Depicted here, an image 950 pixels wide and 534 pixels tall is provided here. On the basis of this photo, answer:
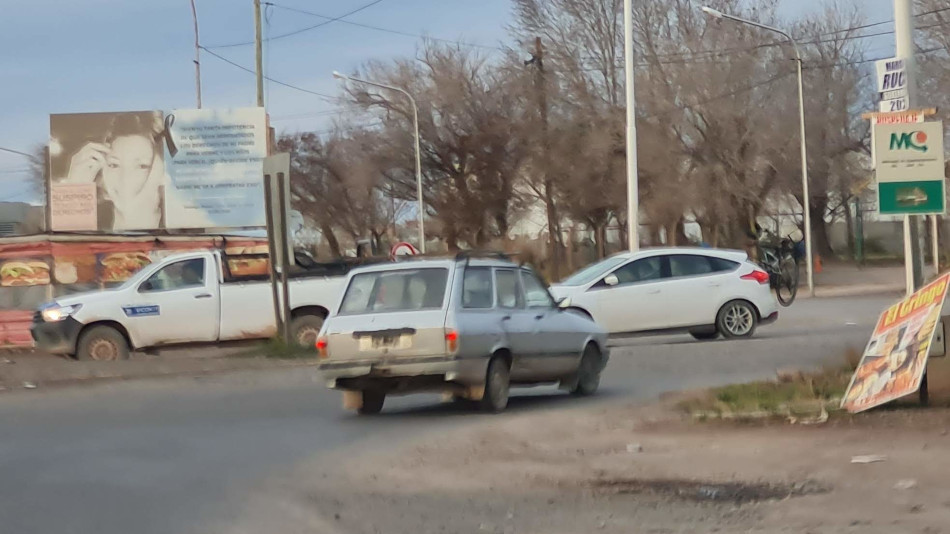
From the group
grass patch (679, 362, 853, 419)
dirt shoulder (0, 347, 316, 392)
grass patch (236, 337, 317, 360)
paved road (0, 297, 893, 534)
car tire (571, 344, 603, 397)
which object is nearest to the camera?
paved road (0, 297, 893, 534)

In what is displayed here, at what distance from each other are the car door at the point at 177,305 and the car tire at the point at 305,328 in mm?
1326

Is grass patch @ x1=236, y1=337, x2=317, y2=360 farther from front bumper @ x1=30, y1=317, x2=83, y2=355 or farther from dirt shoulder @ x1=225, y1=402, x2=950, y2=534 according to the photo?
dirt shoulder @ x1=225, y1=402, x2=950, y2=534

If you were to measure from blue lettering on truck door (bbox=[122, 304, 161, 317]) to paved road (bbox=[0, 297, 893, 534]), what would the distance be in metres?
2.82

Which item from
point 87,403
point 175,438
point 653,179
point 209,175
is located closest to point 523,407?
point 175,438

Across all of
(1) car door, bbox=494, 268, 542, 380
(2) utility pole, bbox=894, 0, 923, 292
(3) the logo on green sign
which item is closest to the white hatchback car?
(1) car door, bbox=494, 268, 542, 380

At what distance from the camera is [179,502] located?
855cm

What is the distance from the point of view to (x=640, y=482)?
8.85m

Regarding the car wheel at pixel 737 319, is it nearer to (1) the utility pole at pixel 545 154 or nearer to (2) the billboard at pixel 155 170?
(2) the billboard at pixel 155 170

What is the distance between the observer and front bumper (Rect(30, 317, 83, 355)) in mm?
20359

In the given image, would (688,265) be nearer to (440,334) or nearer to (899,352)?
(440,334)

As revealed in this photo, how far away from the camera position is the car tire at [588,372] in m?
14.9

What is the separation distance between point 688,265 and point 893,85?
8809 millimetres

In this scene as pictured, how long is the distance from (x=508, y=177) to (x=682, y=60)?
977cm

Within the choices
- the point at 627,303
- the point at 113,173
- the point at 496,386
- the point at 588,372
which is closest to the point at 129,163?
the point at 113,173
